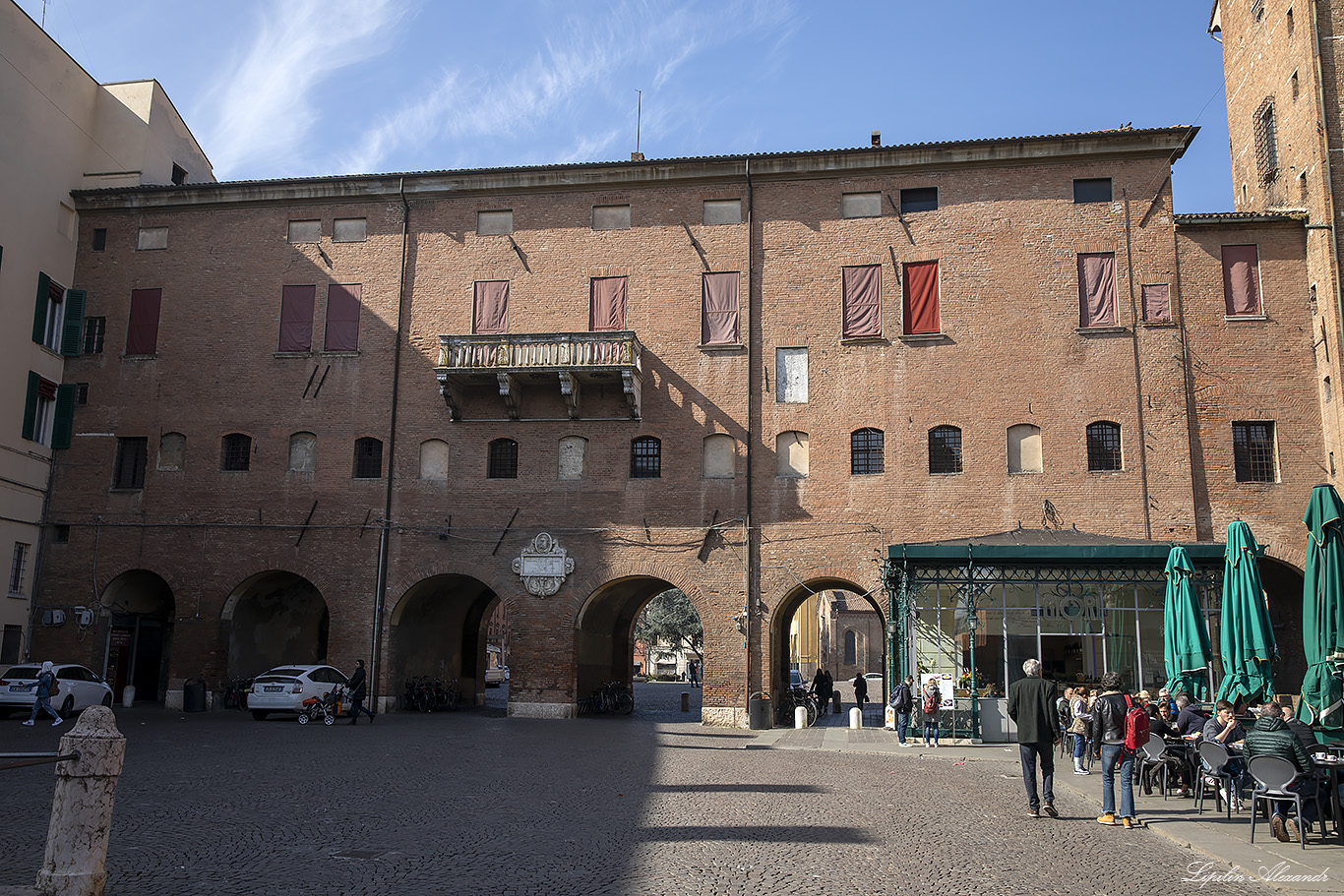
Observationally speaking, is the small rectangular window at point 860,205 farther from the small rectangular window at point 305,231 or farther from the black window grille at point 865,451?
the small rectangular window at point 305,231

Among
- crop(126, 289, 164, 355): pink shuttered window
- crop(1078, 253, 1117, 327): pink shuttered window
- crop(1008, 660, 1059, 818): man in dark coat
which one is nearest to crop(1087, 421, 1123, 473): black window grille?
crop(1078, 253, 1117, 327): pink shuttered window

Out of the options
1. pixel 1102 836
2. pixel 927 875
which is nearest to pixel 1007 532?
pixel 1102 836

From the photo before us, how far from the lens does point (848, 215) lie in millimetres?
29672

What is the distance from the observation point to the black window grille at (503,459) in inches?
1174

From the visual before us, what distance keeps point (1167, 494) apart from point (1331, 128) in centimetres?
1031

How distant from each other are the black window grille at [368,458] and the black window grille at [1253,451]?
75.9ft

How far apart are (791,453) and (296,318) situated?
15254 millimetres

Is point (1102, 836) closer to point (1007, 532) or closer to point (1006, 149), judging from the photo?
point (1007, 532)

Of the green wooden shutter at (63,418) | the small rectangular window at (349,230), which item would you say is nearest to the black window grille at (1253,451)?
the small rectangular window at (349,230)

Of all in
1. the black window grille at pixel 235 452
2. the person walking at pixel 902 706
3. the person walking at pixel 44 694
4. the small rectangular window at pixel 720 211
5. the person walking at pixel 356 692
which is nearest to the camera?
the person walking at pixel 902 706

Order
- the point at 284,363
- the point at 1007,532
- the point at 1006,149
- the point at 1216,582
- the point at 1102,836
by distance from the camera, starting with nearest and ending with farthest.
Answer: the point at 1102,836
the point at 1216,582
the point at 1007,532
the point at 1006,149
the point at 284,363

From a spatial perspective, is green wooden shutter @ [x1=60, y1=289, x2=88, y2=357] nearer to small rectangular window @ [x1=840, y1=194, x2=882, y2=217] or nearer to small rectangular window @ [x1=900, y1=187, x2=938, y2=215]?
small rectangular window @ [x1=840, y1=194, x2=882, y2=217]

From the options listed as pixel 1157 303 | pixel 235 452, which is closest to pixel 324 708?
pixel 235 452

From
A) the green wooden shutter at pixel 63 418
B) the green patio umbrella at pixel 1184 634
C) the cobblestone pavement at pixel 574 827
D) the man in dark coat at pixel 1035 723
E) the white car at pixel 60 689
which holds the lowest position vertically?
the cobblestone pavement at pixel 574 827
